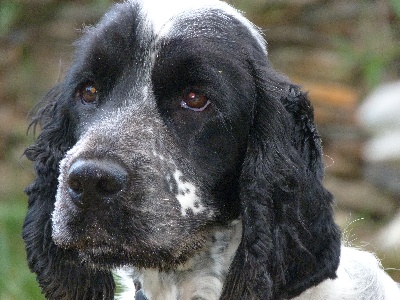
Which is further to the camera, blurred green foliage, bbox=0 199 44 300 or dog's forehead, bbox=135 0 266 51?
blurred green foliage, bbox=0 199 44 300

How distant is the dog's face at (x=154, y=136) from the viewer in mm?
3971

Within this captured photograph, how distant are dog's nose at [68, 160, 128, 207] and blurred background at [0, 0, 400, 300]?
170 inches

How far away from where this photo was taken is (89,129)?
421 cm

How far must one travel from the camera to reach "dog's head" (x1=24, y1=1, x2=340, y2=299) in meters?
4.06

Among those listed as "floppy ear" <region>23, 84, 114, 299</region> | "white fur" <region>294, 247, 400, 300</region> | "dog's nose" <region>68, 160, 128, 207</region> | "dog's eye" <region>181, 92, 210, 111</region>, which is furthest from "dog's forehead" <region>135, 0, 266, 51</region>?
"white fur" <region>294, 247, 400, 300</region>

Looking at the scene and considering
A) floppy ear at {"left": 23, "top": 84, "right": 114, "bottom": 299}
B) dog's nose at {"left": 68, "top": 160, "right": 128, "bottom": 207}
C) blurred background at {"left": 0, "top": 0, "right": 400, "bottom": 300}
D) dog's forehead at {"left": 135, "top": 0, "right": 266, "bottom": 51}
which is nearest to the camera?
dog's nose at {"left": 68, "top": 160, "right": 128, "bottom": 207}

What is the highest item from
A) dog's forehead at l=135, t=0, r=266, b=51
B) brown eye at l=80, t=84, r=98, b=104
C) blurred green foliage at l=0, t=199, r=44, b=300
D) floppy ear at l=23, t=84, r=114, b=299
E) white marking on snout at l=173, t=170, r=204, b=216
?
dog's forehead at l=135, t=0, r=266, b=51

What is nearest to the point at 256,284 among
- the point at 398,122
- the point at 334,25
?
the point at 398,122

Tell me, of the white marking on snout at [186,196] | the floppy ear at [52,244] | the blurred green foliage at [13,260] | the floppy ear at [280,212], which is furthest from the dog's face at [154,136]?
the blurred green foliage at [13,260]

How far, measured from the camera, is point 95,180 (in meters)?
3.85

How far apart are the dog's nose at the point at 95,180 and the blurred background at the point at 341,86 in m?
4.32

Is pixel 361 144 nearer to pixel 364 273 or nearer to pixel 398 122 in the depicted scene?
pixel 398 122

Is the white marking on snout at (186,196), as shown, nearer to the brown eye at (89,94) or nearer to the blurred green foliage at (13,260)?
the brown eye at (89,94)

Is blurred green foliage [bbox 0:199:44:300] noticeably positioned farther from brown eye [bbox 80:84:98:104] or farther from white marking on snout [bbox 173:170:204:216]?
white marking on snout [bbox 173:170:204:216]
